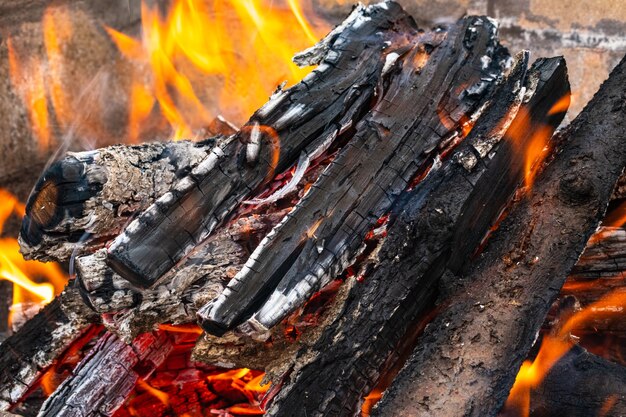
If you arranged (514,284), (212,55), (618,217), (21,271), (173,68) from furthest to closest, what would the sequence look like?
1. (173,68)
2. (212,55)
3. (21,271)
4. (618,217)
5. (514,284)

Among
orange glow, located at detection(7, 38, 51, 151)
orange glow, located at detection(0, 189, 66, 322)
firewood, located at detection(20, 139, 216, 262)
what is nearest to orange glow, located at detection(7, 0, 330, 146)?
orange glow, located at detection(7, 38, 51, 151)

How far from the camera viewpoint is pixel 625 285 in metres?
1.96

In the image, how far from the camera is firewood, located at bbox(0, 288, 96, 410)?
6.66 feet

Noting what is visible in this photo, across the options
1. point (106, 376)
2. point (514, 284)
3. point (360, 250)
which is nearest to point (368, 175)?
point (360, 250)

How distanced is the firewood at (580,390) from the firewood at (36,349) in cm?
125

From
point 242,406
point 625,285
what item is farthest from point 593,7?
point 242,406

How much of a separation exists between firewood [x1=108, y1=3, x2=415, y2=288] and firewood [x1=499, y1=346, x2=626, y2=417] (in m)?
0.81

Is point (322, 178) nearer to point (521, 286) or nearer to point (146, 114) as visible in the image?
point (521, 286)

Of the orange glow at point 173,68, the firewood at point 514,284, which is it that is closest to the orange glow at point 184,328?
the firewood at point 514,284

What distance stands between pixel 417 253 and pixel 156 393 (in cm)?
101

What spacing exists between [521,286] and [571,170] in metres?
0.37

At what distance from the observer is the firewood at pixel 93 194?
173cm

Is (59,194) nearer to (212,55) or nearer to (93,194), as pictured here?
(93,194)

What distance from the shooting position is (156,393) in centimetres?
213
